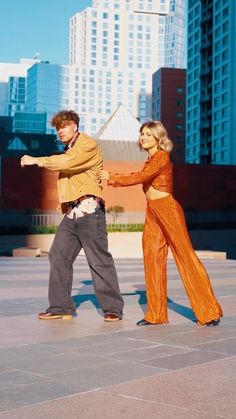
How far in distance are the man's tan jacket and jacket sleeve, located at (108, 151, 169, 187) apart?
32 centimetres

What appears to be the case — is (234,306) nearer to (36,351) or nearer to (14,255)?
(36,351)

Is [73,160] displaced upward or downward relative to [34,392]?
upward

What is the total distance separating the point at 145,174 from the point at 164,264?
0.82 meters

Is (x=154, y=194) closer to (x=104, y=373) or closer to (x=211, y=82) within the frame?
(x=104, y=373)

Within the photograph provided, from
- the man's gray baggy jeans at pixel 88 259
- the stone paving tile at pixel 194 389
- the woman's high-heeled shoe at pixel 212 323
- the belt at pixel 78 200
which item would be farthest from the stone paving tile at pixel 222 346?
the belt at pixel 78 200

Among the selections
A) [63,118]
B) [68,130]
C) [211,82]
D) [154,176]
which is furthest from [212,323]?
[211,82]

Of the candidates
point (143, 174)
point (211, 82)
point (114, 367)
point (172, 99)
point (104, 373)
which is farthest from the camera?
point (172, 99)

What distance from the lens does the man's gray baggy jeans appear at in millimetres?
5973

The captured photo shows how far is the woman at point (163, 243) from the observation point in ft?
19.3

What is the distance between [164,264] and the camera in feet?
19.6

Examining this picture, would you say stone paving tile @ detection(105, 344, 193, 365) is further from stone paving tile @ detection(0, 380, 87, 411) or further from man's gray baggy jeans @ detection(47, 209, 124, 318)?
man's gray baggy jeans @ detection(47, 209, 124, 318)

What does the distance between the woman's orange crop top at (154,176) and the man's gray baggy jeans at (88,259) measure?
47cm

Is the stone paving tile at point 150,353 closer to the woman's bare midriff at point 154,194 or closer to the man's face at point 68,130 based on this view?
the woman's bare midriff at point 154,194

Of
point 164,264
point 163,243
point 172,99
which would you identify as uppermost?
point 172,99
